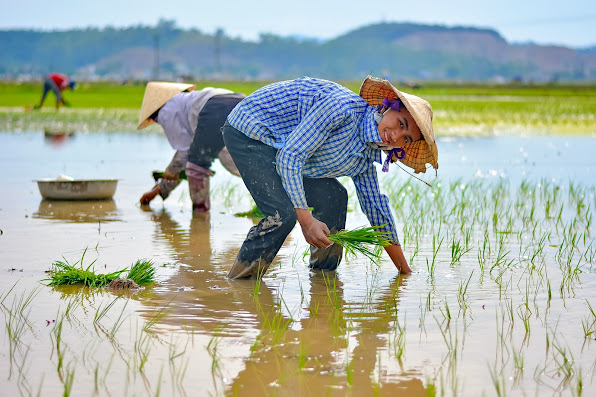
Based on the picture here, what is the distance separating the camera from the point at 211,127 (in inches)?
244

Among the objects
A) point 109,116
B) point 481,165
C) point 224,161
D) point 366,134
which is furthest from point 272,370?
point 109,116

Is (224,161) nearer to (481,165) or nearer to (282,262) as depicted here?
(282,262)

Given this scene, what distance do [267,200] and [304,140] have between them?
50cm

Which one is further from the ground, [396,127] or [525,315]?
[396,127]

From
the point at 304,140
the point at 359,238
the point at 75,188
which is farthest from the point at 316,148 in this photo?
the point at 75,188

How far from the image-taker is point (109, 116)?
2217 centimetres

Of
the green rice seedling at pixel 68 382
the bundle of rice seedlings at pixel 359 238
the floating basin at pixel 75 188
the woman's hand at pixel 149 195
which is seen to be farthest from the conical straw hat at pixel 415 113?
the floating basin at pixel 75 188

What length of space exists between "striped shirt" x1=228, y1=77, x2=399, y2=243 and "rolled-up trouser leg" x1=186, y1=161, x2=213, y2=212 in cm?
235

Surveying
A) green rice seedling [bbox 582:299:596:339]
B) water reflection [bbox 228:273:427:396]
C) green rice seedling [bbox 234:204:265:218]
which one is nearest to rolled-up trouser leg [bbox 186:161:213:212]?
green rice seedling [bbox 234:204:265:218]

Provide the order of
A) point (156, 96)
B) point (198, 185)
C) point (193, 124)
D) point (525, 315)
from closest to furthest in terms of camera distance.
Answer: point (525, 315) < point (193, 124) < point (156, 96) < point (198, 185)

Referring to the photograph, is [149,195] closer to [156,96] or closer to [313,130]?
[156,96]

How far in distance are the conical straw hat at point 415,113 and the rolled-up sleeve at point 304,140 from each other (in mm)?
253

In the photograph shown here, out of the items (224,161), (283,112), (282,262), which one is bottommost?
(282,262)

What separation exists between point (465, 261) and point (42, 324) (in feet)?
8.30
